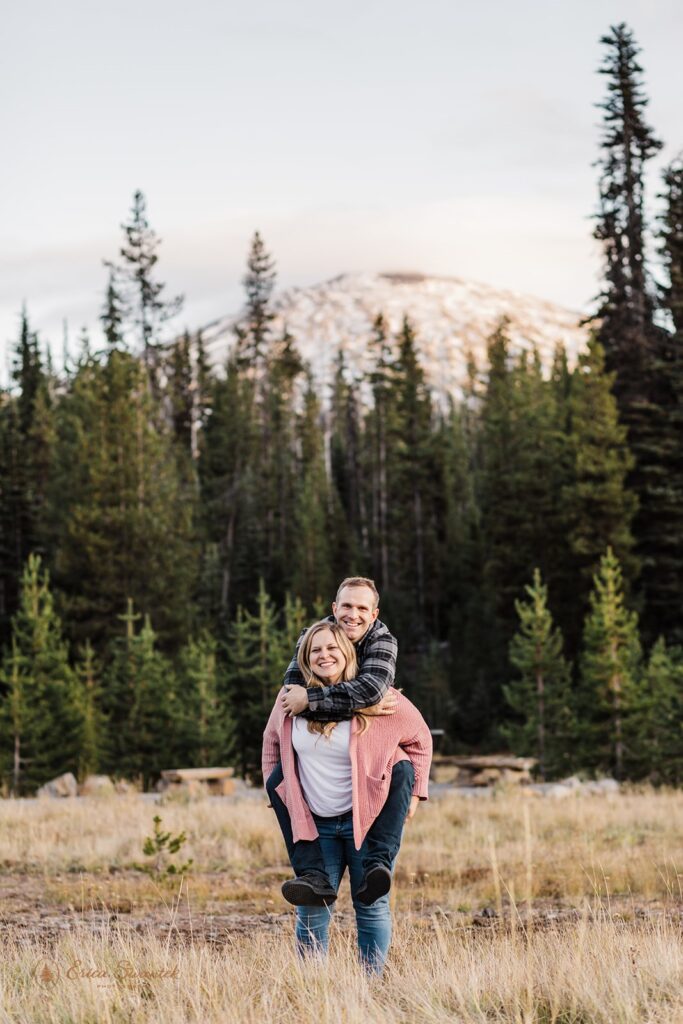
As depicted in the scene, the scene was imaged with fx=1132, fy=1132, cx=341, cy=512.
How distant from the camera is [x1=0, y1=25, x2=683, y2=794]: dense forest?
2828 cm

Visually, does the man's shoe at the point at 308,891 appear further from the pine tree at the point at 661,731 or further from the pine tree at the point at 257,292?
the pine tree at the point at 257,292

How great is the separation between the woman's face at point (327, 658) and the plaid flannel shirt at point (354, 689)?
0.08 m

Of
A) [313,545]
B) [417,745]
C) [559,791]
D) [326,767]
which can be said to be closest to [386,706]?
[417,745]

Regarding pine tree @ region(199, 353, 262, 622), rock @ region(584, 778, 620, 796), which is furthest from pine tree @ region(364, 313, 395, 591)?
rock @ region(584, 778, 620, 796)

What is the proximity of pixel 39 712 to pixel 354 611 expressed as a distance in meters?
23.2

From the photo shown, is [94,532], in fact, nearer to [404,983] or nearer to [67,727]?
[67,727]

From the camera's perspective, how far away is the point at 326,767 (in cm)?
538

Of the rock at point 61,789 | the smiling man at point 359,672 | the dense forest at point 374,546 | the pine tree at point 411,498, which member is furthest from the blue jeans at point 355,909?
the pine tree at point 411,498

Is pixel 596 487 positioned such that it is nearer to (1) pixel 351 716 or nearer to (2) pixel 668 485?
(2) pixel 668 485

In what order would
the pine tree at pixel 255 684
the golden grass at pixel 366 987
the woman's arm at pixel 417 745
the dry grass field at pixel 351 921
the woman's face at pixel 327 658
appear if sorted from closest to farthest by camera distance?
the golden grass at pixel 366 987, the dry grass field at pixel 351 921, the woman's face at pixel 327 658, the woman's arm at pixel 417 745, the pine tree at pixel 255 684

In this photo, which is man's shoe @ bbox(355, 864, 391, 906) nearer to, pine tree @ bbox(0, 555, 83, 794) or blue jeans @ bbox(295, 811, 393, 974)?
blue jeans @ bbox(295, 811, 393, 974)

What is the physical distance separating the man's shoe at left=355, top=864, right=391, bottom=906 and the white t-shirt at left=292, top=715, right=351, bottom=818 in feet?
1.08

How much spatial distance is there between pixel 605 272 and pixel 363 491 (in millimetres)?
34101

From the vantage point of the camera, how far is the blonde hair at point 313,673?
5352 millimetres
